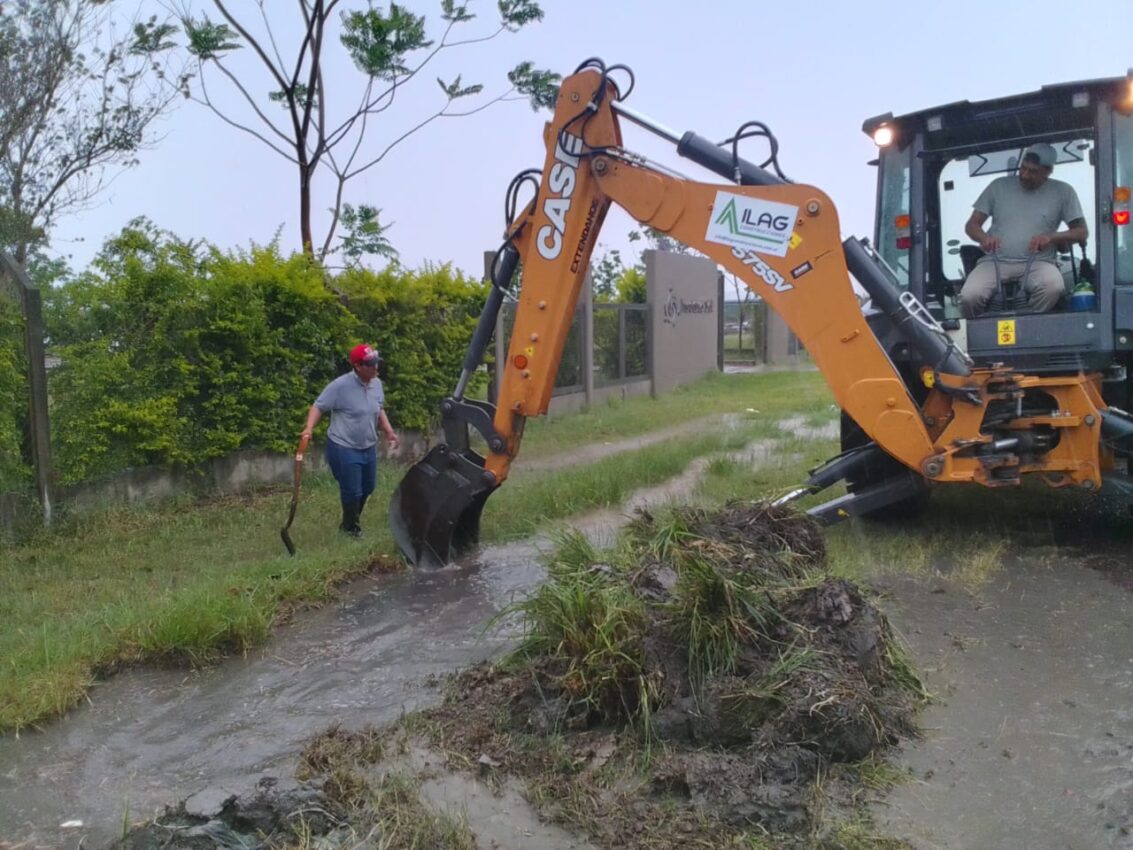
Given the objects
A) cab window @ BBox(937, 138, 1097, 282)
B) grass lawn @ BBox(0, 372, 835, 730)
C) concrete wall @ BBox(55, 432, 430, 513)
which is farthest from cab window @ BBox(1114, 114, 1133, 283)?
concrete wall @ BBox(55, 432, 430, 513)

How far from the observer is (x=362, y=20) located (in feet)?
42.5

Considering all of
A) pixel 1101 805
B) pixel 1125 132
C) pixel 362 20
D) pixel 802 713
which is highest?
pixel 362 20

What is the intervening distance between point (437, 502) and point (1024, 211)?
441cm

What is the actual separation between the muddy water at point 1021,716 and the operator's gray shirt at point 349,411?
399cm

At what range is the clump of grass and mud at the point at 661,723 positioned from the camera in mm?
3529

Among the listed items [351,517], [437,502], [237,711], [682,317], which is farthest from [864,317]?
[682,317]

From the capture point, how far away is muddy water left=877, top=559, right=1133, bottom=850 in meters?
3.52

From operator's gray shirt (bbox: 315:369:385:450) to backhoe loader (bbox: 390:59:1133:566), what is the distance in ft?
2.83

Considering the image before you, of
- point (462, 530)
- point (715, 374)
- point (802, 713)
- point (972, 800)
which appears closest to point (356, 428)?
point (462, 530)

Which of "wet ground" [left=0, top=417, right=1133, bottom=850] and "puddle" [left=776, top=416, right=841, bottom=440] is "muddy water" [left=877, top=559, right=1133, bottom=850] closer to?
"wet ground" [left=0, top=417, right=1133, bottom=850]

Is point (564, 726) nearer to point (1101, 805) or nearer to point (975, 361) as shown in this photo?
point (1101, 805)

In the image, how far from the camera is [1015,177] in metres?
7.09

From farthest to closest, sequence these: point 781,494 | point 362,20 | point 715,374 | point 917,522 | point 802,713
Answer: point 715,374 < point 362,20 < point 917,522 < point 781,494 < point 802,713

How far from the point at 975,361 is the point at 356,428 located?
4.42 meters
